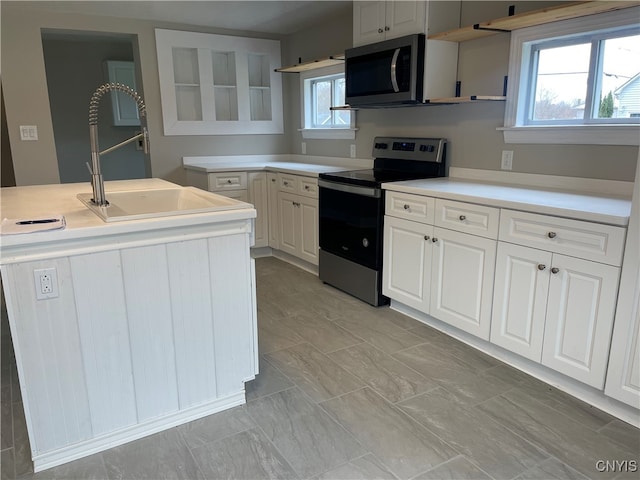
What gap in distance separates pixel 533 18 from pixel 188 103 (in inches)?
132

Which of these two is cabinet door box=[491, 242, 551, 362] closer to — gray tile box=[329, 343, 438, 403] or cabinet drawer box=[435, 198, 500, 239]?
cabinet drawer box=[435, 198, 500, 239]

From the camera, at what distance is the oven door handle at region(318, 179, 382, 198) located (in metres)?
3.00

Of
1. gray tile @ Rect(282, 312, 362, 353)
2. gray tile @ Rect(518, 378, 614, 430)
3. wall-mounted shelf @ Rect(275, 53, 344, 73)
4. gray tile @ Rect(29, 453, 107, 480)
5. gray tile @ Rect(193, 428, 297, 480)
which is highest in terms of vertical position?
wall-mounted shelf @ Rect(275, 53, 344, 73)

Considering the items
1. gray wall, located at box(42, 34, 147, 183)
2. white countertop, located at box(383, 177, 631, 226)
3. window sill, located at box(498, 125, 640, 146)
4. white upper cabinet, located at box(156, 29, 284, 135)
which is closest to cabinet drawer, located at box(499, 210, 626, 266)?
white countertop, located at box(383, 177, 631, 226)

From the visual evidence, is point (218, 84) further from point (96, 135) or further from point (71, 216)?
point (71, 216)

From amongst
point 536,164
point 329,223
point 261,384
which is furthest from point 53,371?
point 536,164

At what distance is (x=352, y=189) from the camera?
3193 mm

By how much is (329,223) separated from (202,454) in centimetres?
209

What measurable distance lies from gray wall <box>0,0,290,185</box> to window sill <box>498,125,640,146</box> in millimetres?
3158

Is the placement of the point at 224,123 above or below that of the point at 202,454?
above

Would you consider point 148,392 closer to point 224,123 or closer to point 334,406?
point 334,406

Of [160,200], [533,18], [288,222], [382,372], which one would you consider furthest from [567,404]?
[288,222]

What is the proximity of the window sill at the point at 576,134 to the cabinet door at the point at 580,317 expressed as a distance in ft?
2.47

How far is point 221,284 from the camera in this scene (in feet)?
6.36
